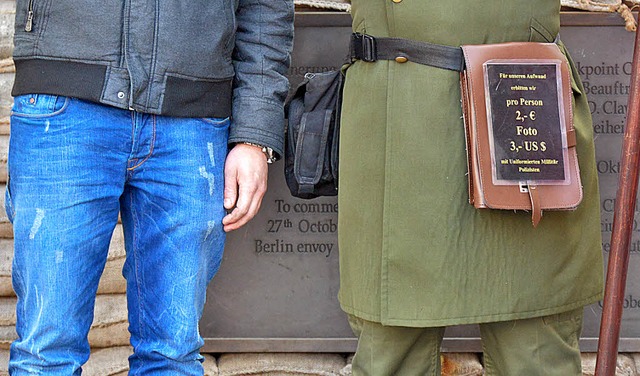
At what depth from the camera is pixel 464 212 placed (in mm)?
1815

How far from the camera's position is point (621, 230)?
181cm

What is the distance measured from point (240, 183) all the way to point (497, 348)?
661 millimetres

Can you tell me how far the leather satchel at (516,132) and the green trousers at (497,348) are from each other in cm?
27

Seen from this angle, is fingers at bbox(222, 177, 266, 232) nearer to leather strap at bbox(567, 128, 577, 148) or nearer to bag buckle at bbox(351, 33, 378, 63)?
bag buckle at bbox(351, 33, 378, 63)

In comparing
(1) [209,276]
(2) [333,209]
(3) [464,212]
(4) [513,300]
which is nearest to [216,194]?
(1) [209,276]

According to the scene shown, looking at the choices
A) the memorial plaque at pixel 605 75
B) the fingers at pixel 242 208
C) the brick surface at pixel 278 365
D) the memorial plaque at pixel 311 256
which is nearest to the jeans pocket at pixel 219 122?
the fingers at pixel 242 208

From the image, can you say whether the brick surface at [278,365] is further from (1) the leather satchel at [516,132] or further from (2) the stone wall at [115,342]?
(1) the leather satchel at [516,132]

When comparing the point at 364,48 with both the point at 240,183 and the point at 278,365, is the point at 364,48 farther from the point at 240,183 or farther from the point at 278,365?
the point at 278,365

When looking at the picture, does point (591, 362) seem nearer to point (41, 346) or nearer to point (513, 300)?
point (513, 300)

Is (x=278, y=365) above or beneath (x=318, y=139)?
beneath

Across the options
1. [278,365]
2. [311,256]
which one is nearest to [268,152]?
[311,256]

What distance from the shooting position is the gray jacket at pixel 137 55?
1.66 metres

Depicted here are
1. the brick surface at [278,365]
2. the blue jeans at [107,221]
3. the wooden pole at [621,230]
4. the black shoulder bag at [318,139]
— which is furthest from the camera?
the brick surface at [278,365]

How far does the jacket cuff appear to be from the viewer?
184 centimetres
